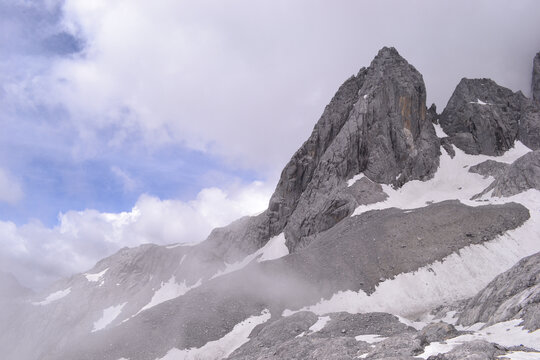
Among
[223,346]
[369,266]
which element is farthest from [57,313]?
[369,266]

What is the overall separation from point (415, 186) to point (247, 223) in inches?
1771

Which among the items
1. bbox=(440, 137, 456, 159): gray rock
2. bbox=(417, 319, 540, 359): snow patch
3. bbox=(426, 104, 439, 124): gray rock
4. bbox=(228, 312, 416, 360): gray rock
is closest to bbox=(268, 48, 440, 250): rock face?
bbox=(440, 137, 456, 159): gray rock

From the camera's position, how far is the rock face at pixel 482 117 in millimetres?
86875

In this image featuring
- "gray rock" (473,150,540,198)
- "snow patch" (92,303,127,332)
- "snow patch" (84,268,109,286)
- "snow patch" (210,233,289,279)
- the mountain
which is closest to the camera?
the mountain

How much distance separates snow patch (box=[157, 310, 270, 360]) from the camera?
37375mm

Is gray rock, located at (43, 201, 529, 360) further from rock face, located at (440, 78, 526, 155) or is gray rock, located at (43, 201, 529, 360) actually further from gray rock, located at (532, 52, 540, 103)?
gray rock, located at (532, 52, 540, 103)

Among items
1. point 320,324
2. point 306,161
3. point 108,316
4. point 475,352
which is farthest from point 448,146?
point 108,316

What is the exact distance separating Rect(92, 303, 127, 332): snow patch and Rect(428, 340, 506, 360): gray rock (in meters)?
95.0

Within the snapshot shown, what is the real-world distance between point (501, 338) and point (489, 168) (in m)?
70.2

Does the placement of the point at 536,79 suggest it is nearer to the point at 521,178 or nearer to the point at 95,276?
the point at 521,178

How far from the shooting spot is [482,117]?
297ft

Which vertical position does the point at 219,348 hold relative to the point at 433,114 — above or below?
below

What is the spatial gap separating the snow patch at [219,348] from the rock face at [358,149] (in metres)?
30.2

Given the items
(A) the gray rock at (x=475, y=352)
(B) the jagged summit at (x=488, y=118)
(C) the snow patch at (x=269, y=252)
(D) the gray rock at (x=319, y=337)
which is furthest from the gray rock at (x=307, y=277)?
(B) the jagged summit at (x=488, y=118)
